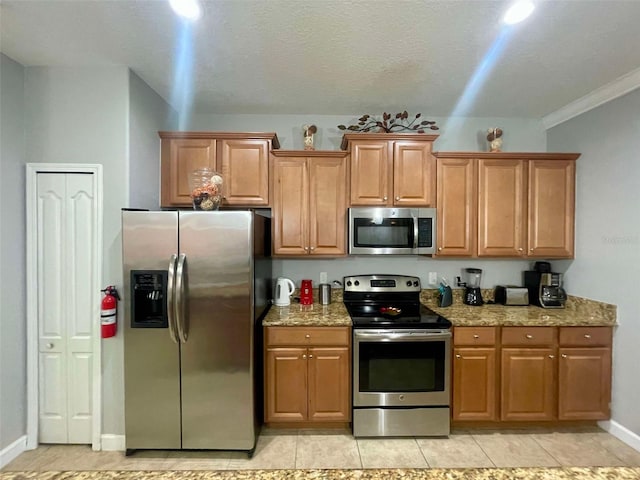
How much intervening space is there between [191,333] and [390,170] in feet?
6.97

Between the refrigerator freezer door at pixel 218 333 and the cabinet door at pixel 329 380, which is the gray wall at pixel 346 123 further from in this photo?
the cabinet door at pixel 329 380

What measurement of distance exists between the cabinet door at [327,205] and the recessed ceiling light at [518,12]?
1.46 meters

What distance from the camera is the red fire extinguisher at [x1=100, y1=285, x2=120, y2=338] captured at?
216cm

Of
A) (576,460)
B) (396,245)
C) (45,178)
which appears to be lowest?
→ (576,460)

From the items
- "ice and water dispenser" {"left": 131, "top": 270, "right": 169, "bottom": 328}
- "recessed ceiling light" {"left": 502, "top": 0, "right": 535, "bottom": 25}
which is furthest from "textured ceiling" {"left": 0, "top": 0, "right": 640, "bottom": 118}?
"ice and water dispenser" {"left": 131, "top": 270, "right": 169, "bottom": 328}

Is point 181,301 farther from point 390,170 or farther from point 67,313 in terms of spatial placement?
point 390,170

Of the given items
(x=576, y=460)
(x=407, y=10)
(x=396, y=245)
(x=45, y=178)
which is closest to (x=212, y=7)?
(x=407, y=10)

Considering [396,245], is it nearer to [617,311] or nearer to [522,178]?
[522,178]

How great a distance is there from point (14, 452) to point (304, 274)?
251cm

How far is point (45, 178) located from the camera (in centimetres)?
223

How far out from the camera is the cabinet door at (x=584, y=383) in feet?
7.99

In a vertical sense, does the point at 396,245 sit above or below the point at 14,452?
above

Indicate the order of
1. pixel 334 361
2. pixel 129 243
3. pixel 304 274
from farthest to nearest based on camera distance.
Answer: pixel 304 274 → pixel 334 361 → pixel 129 243

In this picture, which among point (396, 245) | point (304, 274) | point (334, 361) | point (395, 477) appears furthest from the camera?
point (304, 274)
